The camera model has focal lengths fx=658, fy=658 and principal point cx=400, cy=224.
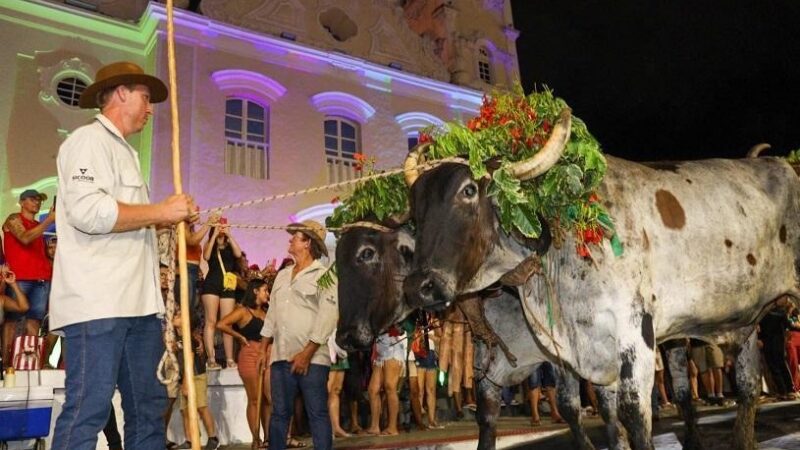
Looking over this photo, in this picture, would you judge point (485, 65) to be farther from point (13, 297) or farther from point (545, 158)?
point (545, 158)

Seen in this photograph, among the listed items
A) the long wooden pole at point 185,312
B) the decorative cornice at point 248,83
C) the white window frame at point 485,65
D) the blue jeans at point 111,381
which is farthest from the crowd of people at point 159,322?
the white window frame at point 485,65

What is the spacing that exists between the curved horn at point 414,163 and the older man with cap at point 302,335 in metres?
1.53

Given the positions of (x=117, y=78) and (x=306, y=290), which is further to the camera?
(x=306, y=290)

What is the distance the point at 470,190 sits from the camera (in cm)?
416

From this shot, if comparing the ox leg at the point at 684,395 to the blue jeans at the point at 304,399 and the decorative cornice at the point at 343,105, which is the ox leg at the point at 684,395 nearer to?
the blue jeans at the point at 304,399

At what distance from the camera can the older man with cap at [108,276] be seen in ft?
10.8

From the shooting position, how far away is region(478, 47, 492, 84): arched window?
23.5m

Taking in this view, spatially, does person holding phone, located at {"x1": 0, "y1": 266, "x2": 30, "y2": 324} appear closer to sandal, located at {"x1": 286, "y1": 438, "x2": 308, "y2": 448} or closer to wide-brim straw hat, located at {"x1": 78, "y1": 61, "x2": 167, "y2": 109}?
sandal, located at {"x1": 286, "y1": 438, "x2": 308, "y2": 448}

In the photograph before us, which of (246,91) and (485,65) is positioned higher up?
(485,65)

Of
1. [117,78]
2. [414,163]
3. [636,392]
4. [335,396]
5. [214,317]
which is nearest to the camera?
[117,78]

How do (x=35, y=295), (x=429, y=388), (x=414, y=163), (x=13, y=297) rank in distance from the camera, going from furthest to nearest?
1. (x=429, y=388)
2. (x=35, y=295)
3. (x=13, y=297)
4. (x=414, y=163)

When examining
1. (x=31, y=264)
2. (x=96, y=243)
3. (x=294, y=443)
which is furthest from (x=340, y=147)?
(x=96, y=243)

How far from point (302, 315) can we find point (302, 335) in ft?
0.74

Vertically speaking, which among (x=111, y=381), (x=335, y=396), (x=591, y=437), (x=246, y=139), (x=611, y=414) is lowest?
(x=591, y=437)
